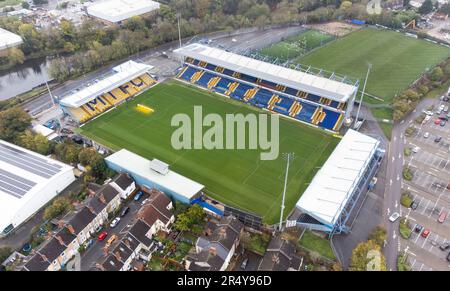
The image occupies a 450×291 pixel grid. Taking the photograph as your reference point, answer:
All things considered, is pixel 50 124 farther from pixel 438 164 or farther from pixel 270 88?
pixel 438 164

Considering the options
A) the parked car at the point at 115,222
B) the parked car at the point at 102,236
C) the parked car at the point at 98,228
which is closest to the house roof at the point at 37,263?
the parked car at the point at 102,236

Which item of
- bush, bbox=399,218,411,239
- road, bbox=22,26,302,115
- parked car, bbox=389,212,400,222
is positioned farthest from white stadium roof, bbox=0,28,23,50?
bush, bbox=399,218,411,239

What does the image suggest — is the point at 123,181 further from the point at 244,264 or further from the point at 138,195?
the point at 244,264

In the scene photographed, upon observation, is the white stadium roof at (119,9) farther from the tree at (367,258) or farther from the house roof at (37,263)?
the tree at (367,258)

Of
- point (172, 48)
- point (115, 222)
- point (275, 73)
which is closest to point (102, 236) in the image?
point (115, 222)

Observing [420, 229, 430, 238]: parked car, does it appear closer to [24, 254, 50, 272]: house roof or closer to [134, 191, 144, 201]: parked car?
[134, 191, 144, 201]: parked car

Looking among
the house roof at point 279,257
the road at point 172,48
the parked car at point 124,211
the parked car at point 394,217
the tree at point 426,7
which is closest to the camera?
the house roof at point 279,257
